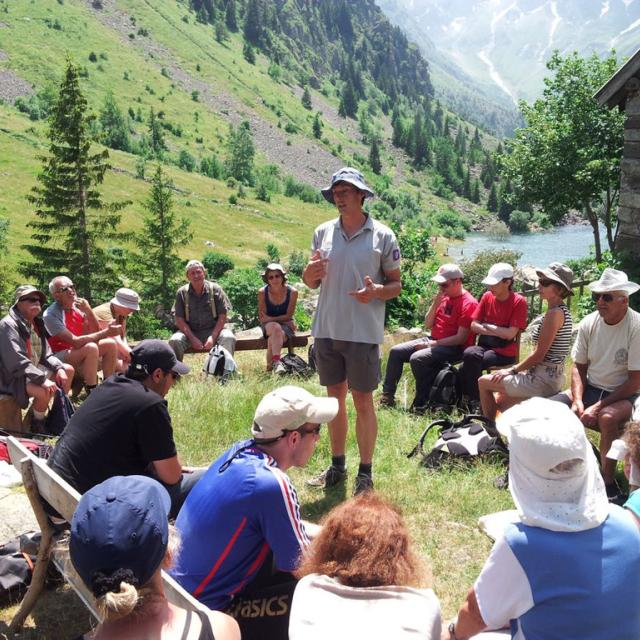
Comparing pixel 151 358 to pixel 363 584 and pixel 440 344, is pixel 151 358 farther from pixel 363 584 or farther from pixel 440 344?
pixel 440 344

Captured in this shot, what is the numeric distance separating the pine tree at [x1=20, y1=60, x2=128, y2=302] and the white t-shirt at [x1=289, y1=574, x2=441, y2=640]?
26243 millimetres

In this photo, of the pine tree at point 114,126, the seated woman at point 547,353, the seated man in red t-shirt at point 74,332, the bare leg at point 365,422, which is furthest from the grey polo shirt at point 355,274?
the pine tree at point 114,126

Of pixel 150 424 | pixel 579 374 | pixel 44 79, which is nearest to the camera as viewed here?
pixel 150 424

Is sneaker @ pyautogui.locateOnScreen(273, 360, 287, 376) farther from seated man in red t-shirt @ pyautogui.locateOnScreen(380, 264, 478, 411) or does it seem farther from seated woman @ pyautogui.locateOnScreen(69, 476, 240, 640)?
seated woman @ pyautogui.locateOnScreen(69, 476, 240, 640)

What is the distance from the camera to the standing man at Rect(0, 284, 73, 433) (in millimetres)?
5117

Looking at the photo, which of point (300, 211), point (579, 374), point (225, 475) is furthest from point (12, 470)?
point (300, 211)

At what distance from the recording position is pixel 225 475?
2.39 m

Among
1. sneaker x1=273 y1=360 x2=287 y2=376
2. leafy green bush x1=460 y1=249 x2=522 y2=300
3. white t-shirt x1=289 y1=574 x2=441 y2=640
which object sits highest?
leafy green bush x1=460 y1=249 x2=522 y2=300

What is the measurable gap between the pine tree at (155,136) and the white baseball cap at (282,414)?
315 feet

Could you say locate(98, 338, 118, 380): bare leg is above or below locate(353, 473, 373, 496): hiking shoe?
above

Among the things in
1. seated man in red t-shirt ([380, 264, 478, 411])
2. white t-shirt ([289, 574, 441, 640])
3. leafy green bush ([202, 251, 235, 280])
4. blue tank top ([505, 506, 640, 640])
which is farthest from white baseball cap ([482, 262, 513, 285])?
leafy green bush ([202, 251, 235, 280])

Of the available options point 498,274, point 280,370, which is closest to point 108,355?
point 280,370

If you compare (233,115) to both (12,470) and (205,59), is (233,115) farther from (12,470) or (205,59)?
(12,470)

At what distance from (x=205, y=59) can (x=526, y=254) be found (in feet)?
346
